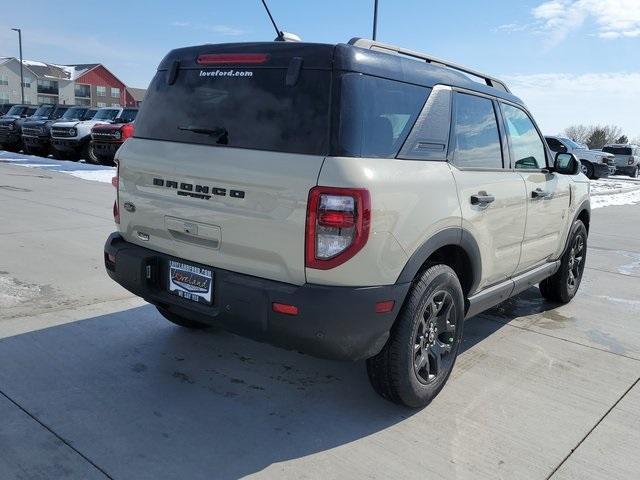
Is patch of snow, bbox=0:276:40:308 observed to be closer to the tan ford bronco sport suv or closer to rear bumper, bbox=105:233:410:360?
the tan ford bronco sport suv

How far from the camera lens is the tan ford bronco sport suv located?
2.66m

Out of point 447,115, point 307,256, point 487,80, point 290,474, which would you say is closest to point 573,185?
point 487,80

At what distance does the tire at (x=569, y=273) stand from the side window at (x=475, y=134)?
1808mm

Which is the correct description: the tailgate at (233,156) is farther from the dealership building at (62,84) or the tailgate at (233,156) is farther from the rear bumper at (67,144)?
the dealership building at (62,84)

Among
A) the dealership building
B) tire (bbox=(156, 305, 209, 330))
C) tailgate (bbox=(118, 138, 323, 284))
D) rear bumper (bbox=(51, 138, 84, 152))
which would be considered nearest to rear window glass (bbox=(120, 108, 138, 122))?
rear bumper (bbox=(51, 138, 84, 152))

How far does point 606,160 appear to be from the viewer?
2548 centimetres

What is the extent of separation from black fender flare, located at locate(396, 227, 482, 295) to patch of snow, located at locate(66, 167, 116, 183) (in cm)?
1174

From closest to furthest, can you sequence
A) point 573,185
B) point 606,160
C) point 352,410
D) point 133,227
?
point 352,410, point 133,227, point 573,185, point 606,160

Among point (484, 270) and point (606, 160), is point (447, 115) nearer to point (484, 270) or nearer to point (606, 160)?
point (484, 270)

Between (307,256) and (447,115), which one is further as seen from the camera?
(447,115)

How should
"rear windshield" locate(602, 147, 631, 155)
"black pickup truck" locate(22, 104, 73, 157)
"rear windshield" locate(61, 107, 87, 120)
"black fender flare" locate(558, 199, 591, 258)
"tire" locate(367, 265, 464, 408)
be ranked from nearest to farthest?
1. "tire" locate(367, 265, 464, 408)
2. "black fender flare" locate(558, 199, 591, 258)
3. "black pickup truck" locate(22, 104, 73, 157)
4. "rear windshield" locate(61, 107, 87, 120)
5. "rear windshield" locate(602, 147, 631, 155)

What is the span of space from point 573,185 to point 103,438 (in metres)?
4.24

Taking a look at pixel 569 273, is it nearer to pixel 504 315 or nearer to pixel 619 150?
pixel 504 315

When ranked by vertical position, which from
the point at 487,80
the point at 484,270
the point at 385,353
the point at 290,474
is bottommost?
the point at 290,474
